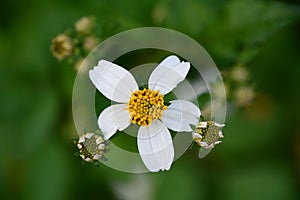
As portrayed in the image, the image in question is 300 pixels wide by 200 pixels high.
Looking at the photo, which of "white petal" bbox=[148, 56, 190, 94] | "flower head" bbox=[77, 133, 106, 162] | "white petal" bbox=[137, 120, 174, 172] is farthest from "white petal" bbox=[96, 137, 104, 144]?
"white petal" bbox=[148, 56, 190, 94]

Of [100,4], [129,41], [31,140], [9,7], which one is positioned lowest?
[31,140]

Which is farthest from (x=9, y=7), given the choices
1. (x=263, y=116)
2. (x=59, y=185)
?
(x=263, y=116)

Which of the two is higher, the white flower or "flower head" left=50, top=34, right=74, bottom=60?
"flower head" left=50, top=34, right=74, bottom=60

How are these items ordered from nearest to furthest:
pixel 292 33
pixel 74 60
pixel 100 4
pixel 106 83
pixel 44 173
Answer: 1. pixel 106 83
2. pixel 74 60
3. pixel 100 4
4. pixel 44 173
5. pixel 292 33

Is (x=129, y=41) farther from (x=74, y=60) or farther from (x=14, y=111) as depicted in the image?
(x=14, y=111)

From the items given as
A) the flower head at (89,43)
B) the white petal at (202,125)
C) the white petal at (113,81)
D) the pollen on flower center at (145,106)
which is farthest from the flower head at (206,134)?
the flower head at (89,43)

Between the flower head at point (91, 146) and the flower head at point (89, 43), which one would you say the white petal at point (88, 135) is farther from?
the flower head at point (89, 43)

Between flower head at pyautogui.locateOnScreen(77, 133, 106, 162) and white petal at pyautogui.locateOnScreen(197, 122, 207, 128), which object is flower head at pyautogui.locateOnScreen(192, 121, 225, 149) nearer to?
white petal at pyautogui.locateOnScreen(197, 122, 207, 128)
